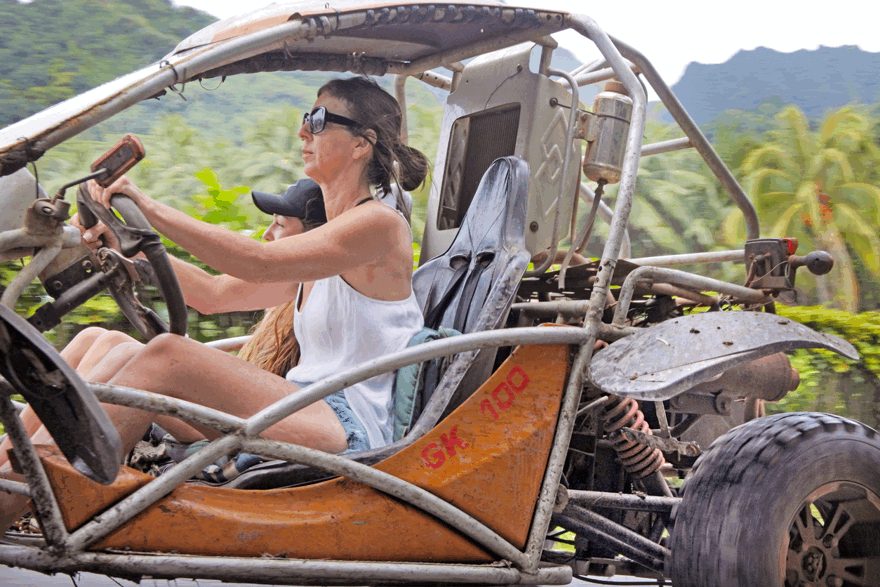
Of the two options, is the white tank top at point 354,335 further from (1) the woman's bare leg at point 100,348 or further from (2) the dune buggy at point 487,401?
(1) the woman's bare leg at point 100,348

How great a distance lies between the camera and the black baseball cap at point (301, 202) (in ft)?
9.96

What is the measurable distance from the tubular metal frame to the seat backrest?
8.6 inches

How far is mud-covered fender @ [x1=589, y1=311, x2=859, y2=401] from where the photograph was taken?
7.34 feet

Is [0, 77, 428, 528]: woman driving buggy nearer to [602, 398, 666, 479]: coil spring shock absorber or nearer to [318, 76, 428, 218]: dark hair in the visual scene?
[318, 76, 428, 218]: dark hair

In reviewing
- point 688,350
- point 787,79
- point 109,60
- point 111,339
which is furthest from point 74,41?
point 787,79

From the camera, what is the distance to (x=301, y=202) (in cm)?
307

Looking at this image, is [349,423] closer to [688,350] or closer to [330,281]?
[330,281]

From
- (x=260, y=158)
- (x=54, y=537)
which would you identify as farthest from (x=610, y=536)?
(x=260, y=158)

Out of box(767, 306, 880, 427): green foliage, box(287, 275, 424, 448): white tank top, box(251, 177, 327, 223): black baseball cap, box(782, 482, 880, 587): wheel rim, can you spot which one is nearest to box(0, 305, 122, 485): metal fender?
box(287, 275, 424, 448): white tank top

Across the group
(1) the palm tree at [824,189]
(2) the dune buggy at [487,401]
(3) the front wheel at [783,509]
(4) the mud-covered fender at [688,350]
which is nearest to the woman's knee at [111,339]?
(2) the dune buggy at [487,401]

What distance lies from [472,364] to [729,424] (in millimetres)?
1795

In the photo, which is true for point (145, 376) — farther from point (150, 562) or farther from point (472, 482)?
point (472, 482)

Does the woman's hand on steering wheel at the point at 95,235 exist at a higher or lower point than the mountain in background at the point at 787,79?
lower

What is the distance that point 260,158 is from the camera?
1564 centimetres
